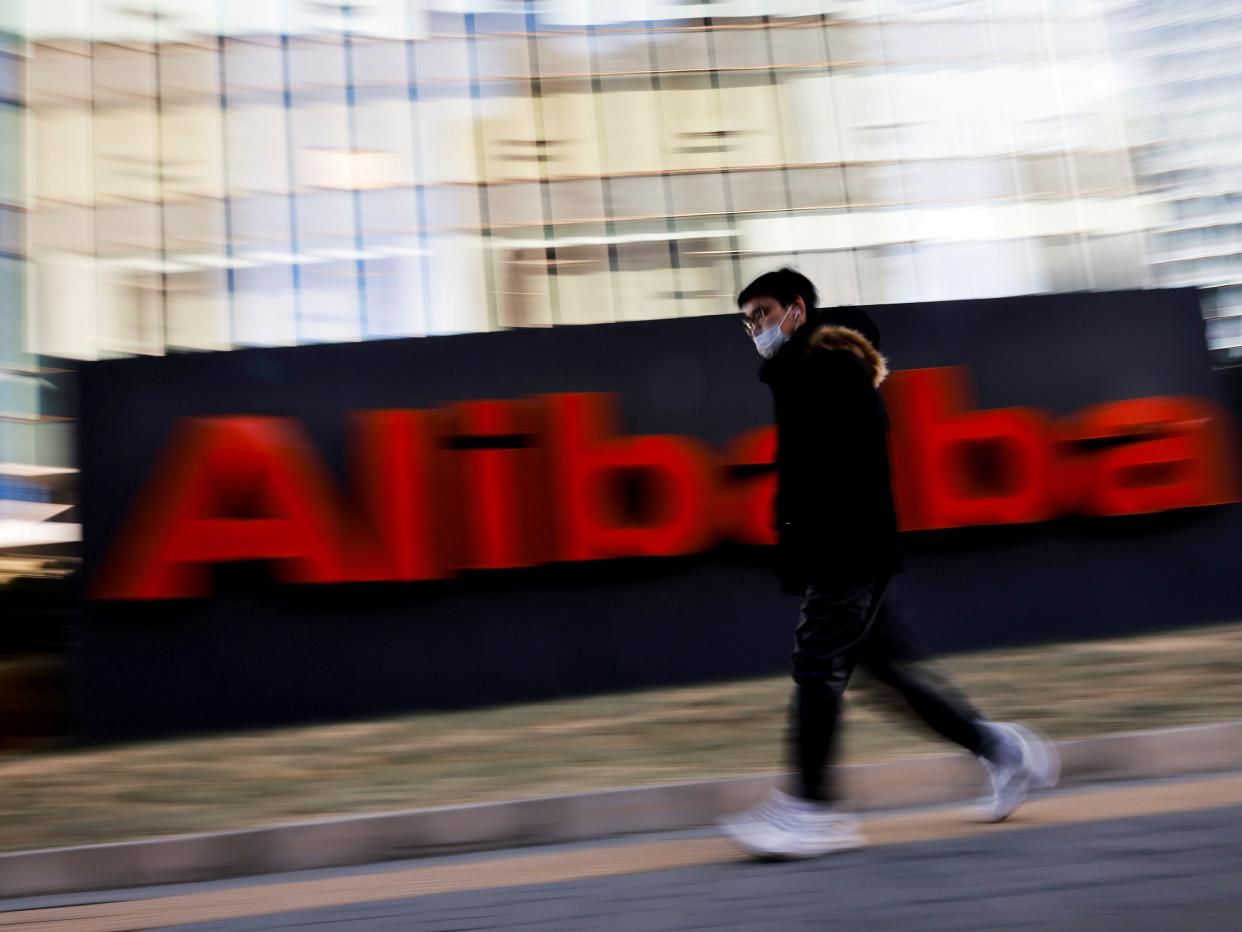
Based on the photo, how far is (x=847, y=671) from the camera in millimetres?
3586

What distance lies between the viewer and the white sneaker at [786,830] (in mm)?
3506

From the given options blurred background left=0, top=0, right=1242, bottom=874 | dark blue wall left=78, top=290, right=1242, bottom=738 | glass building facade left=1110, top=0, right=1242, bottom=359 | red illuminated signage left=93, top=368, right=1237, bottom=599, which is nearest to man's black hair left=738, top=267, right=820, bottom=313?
red illuminated signage left=93, top=368, right=1237, bottom=599

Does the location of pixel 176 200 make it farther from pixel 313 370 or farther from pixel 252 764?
pixel 252 764

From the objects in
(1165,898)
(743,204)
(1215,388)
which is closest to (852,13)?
(743,204)

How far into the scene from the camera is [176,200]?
20219 millimetres

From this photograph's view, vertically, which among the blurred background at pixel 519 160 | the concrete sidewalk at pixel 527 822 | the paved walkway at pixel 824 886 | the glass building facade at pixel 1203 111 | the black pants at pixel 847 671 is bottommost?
the paved walkway at pixel 824 886

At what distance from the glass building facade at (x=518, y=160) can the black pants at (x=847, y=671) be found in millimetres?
15890

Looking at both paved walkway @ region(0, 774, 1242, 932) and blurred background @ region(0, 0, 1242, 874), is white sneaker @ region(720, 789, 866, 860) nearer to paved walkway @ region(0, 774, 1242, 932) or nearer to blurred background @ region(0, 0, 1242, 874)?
paved walkway @ region(0, 774, 1242, 932)

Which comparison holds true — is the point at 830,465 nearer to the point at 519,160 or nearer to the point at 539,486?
the point at 539,486

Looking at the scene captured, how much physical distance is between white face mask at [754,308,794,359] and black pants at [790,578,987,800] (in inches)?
31.0

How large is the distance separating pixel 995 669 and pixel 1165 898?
15.6 feet

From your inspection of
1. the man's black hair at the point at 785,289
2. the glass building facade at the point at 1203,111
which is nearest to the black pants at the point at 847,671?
the man's black hair at the point at 785,289

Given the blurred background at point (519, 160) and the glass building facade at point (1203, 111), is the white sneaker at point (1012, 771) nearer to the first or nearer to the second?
the blurred background at point (519, 160)

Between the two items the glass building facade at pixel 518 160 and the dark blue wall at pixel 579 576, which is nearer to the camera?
the dark blue wall at pixel 579 576
